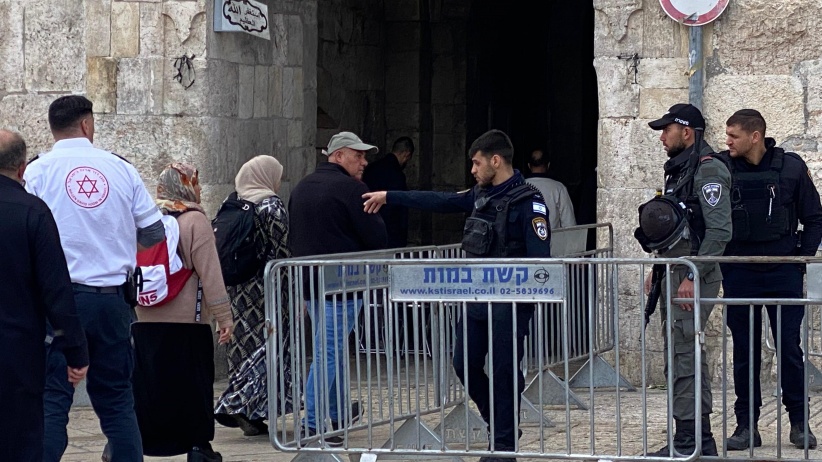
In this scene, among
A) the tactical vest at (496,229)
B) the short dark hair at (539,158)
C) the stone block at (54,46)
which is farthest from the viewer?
the short dark hair at (539,158)

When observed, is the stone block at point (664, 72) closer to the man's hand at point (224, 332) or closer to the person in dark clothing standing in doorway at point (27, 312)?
the man's hand at point (224, 332)

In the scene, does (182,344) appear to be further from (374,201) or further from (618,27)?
(618,27)

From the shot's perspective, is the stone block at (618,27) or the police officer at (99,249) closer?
the police officer at (99,249)

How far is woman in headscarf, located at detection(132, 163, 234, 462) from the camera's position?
265 inches

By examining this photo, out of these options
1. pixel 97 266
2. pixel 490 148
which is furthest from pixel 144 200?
pixel 490 148

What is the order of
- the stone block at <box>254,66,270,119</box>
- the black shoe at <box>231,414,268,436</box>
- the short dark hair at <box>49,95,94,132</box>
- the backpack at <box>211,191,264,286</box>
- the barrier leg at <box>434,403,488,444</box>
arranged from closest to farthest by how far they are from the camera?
the short dark hair at <box>49,95,94,132</box>
the barrier leg at <box>434,403,488,444</box>
the backpack at <box>211,191,264,286</box>
the black shoe at <box>231,414,268,436</box>
the stone block at <box>254,66,270,119</box>

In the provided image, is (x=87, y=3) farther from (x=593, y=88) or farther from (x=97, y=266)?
(x=593, y=88)

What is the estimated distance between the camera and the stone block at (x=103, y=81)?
31.5ft

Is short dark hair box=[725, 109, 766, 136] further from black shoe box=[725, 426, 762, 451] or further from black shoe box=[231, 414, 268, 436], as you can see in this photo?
black shoe box=[231, 414, 268, 436]

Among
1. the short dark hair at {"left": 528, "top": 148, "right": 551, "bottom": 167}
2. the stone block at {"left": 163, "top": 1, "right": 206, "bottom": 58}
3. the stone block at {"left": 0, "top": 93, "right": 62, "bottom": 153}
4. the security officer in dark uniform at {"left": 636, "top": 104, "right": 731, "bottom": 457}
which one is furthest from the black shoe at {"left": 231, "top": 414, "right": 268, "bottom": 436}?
the short dark hair at {"left": 528, "top": 148, "right": 551, "bottom": 167}

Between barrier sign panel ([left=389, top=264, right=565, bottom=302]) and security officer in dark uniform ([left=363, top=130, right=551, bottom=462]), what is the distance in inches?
11.2

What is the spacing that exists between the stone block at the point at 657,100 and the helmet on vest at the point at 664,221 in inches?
96.8

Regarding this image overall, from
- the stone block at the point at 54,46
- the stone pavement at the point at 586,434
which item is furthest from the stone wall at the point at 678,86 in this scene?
the stone block at the point at 54,46

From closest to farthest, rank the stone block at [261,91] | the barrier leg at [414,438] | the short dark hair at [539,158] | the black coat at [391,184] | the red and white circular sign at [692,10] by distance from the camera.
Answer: the barrier leg at [414,438] < the red and white circular sign at [692,10] < the stone block at [261,91] < the short dark hair at [539,158] < the black coat at [391,184]
